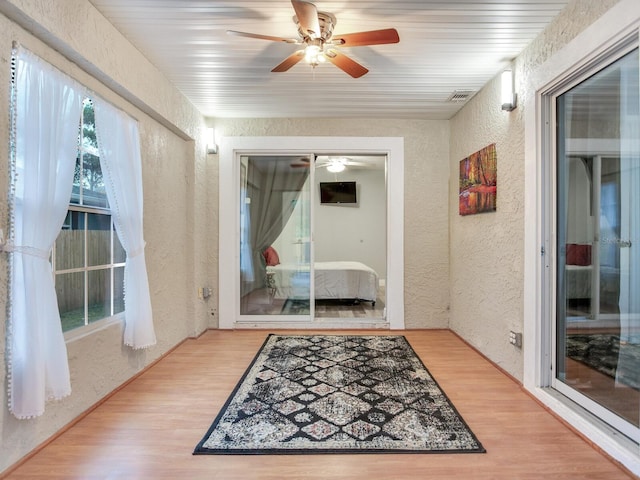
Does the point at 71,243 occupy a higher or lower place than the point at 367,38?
lower

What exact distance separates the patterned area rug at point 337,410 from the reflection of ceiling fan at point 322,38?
7.35 ft

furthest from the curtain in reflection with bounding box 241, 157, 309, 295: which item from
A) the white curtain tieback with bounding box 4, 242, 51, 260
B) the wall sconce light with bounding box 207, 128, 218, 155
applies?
the white curtain tieback with bounding box 4, 242, 51, 260

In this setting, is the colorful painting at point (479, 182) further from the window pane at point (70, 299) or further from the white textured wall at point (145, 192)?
the window pane at point (70, 299)

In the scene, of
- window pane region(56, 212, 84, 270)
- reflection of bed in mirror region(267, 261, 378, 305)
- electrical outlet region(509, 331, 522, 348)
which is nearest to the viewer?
window pane region(56, 212, 84, 270)

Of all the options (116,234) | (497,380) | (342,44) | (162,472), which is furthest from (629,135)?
(116,234)

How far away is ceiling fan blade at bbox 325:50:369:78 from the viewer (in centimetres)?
219

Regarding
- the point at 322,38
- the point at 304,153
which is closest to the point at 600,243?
the point at 322,38

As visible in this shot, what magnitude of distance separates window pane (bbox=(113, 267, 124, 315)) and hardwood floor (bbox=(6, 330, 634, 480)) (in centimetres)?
60

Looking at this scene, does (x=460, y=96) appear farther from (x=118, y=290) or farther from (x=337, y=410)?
(x=118, y=290)

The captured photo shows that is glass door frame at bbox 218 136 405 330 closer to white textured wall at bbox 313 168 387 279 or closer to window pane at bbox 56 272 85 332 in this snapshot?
window pane at bbox 56 272 85 332

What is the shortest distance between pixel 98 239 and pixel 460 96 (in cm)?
338

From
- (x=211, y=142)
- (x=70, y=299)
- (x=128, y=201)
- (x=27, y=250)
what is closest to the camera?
(x=27, y=250)

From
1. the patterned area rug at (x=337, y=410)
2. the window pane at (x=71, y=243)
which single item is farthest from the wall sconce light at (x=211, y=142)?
the patterned area rug at (x=337, y=410)

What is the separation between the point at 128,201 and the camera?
237 cm
